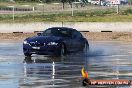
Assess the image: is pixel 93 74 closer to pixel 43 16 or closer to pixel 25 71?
pixel 25 71

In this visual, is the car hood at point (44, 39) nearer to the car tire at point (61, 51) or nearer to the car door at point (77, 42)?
the car tire at point (61, 51)

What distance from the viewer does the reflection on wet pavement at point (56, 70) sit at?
15688mm

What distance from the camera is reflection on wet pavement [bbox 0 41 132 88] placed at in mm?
15688

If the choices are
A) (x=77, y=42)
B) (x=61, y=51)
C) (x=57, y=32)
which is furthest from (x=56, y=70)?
(x=77, y=42)

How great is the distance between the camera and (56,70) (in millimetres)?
19250

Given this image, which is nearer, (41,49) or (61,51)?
(41,49)

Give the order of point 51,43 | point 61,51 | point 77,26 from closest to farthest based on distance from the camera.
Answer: point 51,43 → point 61,51 → point 77,26

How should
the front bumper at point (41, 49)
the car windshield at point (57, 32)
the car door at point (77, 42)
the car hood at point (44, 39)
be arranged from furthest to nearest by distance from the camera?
1. the car door at point (77, 42)
2. the car windshield at point (57, 32)
3. the car hood at point (44, 39)
4. the front bumper at point (41, 49)

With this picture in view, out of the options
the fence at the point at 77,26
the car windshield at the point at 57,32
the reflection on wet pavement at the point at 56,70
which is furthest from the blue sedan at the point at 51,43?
the fence at the point at 77,26

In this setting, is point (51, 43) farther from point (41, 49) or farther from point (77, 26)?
point (77, 26)

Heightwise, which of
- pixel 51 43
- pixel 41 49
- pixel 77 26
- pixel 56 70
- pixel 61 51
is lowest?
pixel 77 26

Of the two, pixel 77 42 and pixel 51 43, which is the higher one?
pixel 51 43

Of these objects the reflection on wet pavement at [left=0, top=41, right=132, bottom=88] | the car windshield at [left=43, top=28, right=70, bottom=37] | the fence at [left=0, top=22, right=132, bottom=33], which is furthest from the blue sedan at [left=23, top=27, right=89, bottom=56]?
the fence at [left=0, top=22, right=132, bottom=33]

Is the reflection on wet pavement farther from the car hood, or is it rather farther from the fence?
the fence
